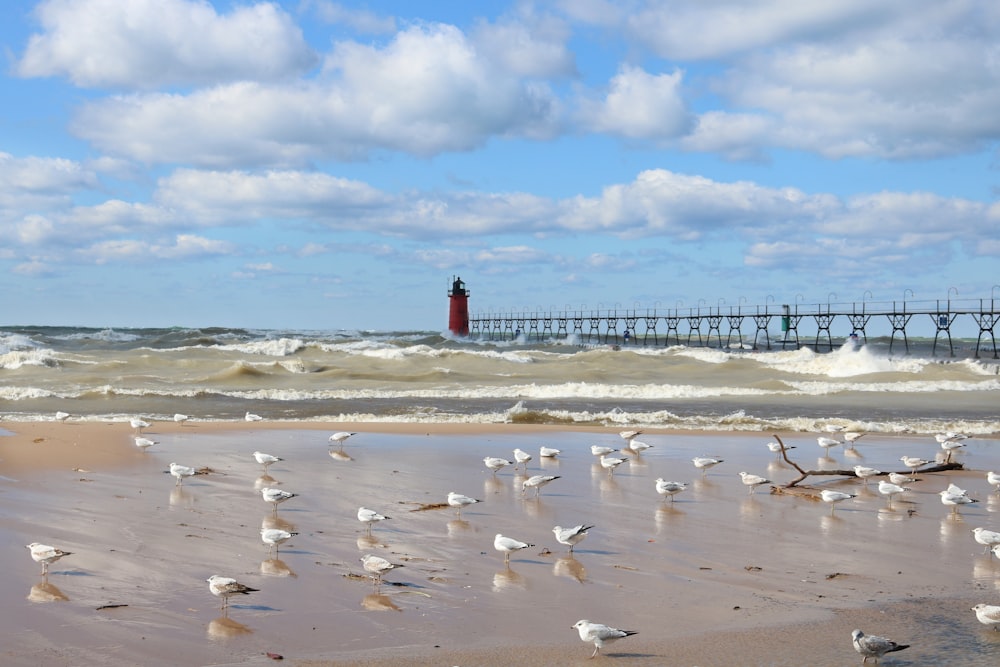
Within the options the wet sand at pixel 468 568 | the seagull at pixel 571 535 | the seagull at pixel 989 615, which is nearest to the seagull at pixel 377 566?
the wet sand at pixel 468 568

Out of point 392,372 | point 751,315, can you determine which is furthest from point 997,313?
point 392,372

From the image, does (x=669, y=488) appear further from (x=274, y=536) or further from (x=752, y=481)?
(x=274, y=536)

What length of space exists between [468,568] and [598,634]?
1.94 metres

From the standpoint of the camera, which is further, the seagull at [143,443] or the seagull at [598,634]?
the seagull at [143,443]

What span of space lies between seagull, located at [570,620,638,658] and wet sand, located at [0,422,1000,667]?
94 millimetres

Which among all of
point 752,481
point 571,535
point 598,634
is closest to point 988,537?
point 752,481

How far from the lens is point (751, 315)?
70.0m

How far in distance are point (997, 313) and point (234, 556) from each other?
186 ft

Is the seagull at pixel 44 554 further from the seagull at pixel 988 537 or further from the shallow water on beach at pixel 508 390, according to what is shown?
the shallow water on beach at pixel 508 390

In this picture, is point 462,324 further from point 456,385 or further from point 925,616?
point 925,616

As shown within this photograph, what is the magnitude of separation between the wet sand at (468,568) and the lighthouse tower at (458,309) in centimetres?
6986

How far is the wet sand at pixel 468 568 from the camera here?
5484mm

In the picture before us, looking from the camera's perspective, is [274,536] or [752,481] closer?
[274,536]

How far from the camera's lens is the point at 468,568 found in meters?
7.14
